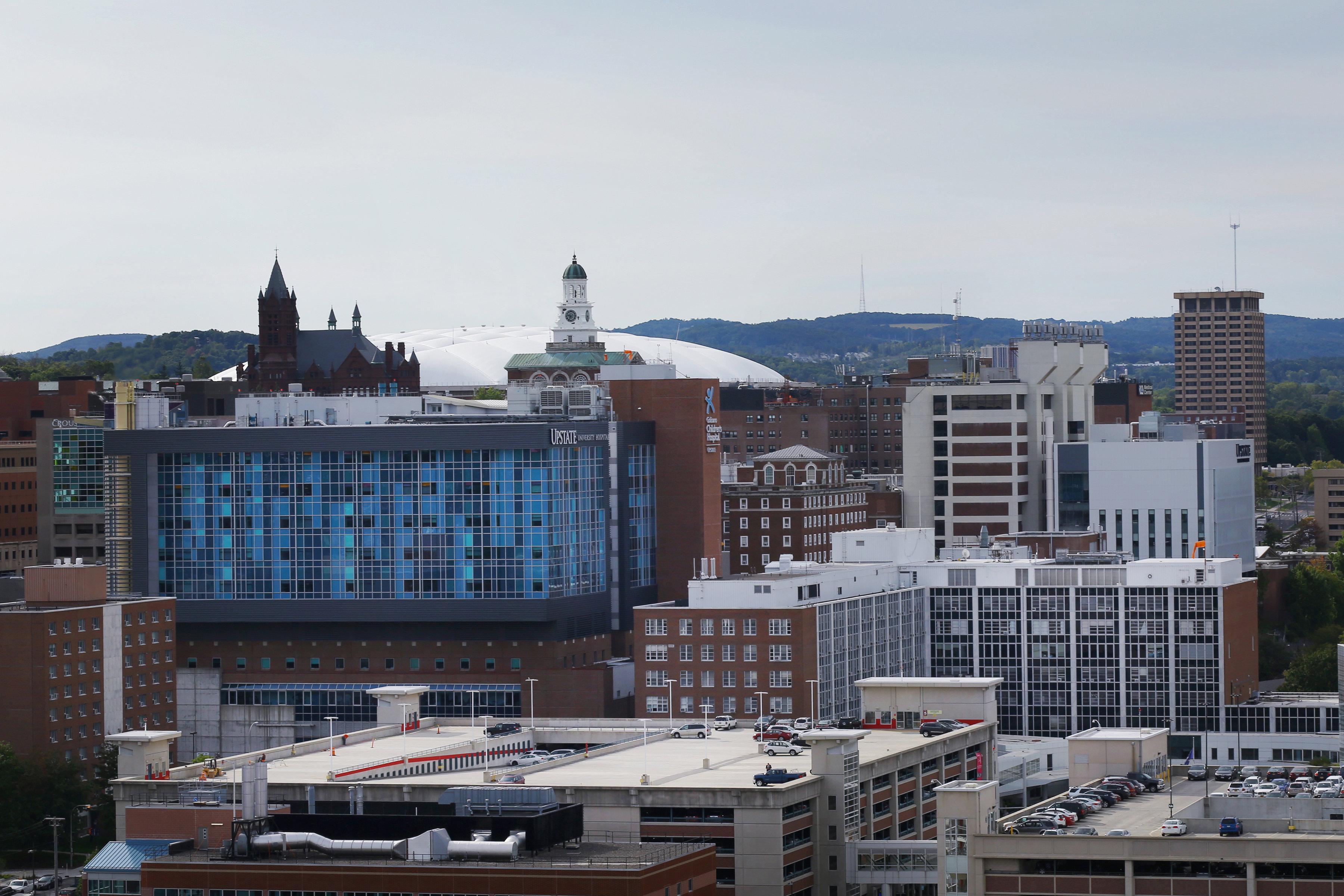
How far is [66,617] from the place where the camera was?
167125mm

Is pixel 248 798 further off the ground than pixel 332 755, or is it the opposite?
pixel 248 798

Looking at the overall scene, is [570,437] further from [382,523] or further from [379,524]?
[379,524]

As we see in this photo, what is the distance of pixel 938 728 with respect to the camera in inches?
5148

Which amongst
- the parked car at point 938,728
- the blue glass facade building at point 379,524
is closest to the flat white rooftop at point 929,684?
the parked car at point 938,728

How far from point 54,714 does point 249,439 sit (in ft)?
113

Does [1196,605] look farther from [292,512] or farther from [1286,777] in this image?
[292,512]

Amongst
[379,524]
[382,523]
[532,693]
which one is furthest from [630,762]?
[379,524]

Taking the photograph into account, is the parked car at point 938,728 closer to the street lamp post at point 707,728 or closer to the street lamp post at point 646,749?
the street lamp post at point 707,728

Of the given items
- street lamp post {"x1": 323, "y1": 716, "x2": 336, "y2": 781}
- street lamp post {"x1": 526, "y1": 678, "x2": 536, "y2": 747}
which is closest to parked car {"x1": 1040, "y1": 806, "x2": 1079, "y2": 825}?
street lamp post {"x1": 323, "y1": 716, "x2": 336, "y2": 781}

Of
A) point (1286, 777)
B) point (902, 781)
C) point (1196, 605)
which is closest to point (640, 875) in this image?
point (902, 781)

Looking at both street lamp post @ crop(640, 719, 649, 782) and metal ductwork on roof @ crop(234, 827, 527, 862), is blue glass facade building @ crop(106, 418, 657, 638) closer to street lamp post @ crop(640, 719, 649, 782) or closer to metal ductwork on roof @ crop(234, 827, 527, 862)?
street lamp post @ crop(640, 719, 649, 782)

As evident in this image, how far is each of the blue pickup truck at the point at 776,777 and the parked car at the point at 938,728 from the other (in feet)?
63.8

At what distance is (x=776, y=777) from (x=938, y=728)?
79.8 feet

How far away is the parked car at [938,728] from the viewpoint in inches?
5108
